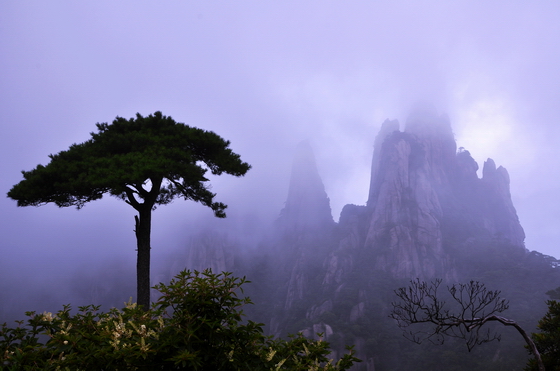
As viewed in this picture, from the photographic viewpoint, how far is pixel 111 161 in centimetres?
919

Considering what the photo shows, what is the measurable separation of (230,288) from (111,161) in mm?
7494

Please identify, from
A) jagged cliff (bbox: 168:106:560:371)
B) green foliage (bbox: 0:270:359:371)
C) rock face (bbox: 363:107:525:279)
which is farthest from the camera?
rock face (bbox: 363:107:525:279)

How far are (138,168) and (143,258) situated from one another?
110 inches

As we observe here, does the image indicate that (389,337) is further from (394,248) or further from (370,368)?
(394,248)

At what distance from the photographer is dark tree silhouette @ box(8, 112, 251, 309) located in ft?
29.8

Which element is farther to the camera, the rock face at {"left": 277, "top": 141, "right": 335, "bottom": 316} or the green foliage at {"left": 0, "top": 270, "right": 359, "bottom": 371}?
the rock face at {"left": 277, "top": 141, "right": 335, "bottom": 316}

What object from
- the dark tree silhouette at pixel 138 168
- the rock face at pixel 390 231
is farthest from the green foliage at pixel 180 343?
the rock face at pixel 390 231

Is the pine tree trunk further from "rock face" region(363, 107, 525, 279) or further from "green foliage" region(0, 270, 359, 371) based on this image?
"rock face" region(363, 107, 525, 279)

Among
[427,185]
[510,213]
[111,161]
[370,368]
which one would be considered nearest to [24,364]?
[111,161]

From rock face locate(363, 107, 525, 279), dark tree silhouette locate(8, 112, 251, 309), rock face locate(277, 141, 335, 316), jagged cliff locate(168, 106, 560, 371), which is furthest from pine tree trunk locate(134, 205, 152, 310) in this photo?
rock face locate(363, 107, 525, 279)

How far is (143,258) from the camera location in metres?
9.70

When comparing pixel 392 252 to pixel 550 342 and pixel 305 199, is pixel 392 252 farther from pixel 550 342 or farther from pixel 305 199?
pixel 550 342

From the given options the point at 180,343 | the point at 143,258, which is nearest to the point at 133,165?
the point at 143,258

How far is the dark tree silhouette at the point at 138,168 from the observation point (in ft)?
29.8
